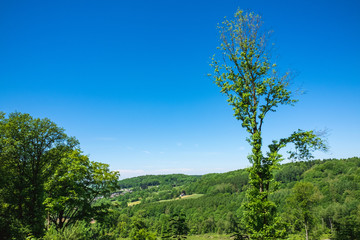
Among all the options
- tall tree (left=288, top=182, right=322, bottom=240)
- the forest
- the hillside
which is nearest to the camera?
the forest

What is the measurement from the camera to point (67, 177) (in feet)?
59.8

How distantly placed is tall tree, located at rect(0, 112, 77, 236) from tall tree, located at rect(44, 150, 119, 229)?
161 cm

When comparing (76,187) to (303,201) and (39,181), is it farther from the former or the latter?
(303,201)

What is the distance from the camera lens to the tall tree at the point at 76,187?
17766mm

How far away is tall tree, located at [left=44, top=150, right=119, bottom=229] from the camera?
58.3 feet

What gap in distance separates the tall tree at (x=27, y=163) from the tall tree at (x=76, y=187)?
1610 mm

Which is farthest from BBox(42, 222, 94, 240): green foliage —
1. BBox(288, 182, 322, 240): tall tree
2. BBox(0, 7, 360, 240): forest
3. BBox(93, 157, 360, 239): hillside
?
BBox(288, 182, 322, 240): tall tree

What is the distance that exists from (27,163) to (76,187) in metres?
6.81

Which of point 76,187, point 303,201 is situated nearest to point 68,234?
point 76,187

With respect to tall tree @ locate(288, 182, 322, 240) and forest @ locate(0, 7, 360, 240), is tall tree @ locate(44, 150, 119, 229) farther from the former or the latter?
tall tree @ locate(288, 182, 322, 240)

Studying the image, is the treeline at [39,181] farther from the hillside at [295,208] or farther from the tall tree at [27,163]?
the hillside at [295,208]

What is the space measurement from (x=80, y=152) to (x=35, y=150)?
14.6 feet

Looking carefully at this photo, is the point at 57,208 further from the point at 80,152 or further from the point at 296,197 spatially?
the point at 296,197

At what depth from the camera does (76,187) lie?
18.5 meters
